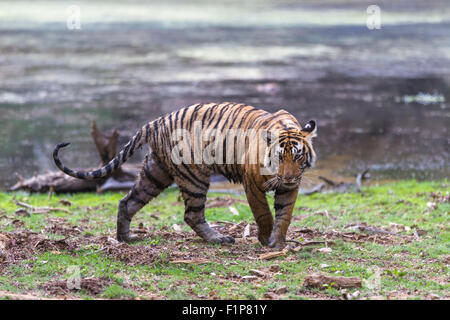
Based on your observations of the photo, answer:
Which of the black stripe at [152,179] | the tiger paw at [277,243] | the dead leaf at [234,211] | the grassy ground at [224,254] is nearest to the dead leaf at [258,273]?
the grassy ground at [224,254]

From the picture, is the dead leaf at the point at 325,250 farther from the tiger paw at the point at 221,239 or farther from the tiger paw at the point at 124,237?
the tiger paw at the point at 124,237

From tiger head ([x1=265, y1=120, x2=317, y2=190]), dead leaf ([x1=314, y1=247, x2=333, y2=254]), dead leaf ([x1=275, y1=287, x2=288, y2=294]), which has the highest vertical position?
tiger head ([x1=265, y1=120, x2=317, y2=190])

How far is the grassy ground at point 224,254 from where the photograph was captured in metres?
5.20

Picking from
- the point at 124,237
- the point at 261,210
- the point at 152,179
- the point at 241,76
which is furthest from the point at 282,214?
the point at 241,76

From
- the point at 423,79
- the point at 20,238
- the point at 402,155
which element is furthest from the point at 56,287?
the point at 423,79

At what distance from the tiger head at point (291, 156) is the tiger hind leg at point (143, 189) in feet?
4.01

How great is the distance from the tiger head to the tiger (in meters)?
0.01

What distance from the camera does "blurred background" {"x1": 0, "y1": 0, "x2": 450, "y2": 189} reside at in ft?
40.1

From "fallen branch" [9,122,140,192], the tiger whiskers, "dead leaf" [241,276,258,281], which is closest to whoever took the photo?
"dead leaf" [241,276,258,281]

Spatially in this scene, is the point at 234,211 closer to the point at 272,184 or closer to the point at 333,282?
the point at 272,184

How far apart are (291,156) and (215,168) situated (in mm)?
1014

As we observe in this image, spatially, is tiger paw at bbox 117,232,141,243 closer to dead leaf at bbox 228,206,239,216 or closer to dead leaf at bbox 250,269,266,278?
dead leaf at bbox 250,269,266,278

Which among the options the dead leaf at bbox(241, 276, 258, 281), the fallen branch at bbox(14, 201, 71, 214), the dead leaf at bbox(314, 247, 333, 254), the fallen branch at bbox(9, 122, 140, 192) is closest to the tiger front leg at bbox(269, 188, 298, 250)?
the dead leaf at bbox(314, 247, 333, 254)

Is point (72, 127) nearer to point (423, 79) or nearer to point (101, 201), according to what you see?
point (101, 201)
